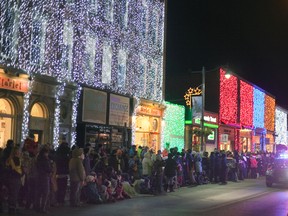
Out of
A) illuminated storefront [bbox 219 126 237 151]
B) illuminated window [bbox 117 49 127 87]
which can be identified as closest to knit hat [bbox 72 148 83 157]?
illuminated window [bbox 117 49 127 87]

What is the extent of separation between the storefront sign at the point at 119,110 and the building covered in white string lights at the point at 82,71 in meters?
0.05

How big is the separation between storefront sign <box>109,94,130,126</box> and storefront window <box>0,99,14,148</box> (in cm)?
728

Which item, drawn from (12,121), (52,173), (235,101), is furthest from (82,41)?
(235,101)

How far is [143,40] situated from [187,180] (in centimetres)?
1008

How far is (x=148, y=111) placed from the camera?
29.0 metres

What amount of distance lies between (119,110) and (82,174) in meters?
12.3

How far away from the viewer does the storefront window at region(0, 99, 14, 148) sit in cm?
1845

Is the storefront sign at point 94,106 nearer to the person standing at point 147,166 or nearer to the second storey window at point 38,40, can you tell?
the second storey window at point 38,40

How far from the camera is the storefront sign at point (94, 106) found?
22.9 m

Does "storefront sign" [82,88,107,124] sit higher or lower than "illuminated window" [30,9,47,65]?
lower

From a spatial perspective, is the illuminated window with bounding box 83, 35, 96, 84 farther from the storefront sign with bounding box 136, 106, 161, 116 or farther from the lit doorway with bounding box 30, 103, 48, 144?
the storefront sign with bounding box 136, 106, 161, 116

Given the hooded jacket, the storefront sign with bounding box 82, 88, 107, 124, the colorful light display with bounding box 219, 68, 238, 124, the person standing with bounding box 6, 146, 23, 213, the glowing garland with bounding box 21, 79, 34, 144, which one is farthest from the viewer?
the colorful light display with bounding box 219, 68, 238, 124

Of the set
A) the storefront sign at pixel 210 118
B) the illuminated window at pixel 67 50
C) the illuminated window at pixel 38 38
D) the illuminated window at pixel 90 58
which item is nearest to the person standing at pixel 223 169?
the illuminated window at pixel 90 58

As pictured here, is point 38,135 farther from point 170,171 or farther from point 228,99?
point 228,99
